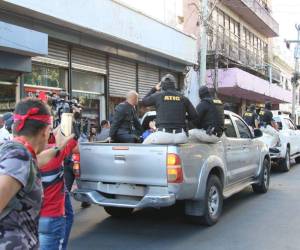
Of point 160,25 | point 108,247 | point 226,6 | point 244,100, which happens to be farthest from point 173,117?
point 244,100

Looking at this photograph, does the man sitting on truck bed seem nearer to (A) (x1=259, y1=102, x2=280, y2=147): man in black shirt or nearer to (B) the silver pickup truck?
(B) the silver pickup truck

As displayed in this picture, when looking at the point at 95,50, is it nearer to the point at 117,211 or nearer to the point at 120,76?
the point at 120,76

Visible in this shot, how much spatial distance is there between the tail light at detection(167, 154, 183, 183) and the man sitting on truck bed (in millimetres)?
571

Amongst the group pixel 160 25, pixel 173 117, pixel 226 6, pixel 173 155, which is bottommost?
pixel 173 155

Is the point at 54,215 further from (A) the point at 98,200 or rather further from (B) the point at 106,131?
(B) the point at 106,131

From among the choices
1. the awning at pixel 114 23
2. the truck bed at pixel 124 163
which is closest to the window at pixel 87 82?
the awning at pixel 114 23

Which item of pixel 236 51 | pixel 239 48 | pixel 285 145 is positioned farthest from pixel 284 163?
pixel 239 48

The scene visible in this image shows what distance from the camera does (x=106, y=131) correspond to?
1012 cm

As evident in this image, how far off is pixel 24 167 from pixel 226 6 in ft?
90.0

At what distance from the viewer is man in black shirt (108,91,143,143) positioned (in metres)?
7.96

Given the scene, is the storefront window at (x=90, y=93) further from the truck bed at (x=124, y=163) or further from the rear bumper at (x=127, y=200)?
the rear bumper at (x=127, y=200)

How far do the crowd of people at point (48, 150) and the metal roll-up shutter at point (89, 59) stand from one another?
5.21m

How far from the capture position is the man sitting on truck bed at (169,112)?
688 centimetres

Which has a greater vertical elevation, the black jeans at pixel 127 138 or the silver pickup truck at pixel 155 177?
the black jeans at pixel 127 138
